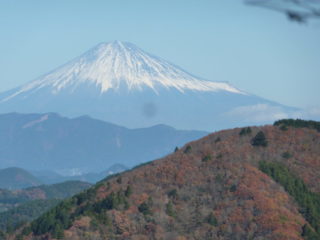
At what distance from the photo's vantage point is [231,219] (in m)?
64.6

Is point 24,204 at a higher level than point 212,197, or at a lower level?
higher

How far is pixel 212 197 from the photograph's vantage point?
70.1m

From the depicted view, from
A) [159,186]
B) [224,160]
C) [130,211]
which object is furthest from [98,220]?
[224,160]

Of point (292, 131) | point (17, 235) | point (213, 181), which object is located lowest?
point (17, 235)

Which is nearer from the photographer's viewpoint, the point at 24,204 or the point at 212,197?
the point at 212,197

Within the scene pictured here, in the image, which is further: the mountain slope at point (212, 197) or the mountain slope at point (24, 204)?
the mountain slope at point (24, 204)

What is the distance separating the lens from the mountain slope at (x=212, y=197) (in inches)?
2527

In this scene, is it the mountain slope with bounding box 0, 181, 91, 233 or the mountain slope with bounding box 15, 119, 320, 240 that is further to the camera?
the mountain slope with bounding box 0, 181, 91, 233

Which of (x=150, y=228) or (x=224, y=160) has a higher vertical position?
(x=224, y=160)

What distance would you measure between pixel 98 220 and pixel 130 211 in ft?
8.79

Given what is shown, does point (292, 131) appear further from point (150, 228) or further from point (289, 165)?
point (150, 228)

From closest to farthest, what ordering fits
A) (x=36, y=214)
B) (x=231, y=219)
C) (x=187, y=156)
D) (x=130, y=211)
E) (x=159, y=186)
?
(x=231, y=219)
(x=130, y=211)
(x=159, y=186)
(x=187, y=156)
(x=36, y=214)

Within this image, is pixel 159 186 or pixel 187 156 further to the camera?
pixel 187 156

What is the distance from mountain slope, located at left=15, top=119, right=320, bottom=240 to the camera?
64.2 m
